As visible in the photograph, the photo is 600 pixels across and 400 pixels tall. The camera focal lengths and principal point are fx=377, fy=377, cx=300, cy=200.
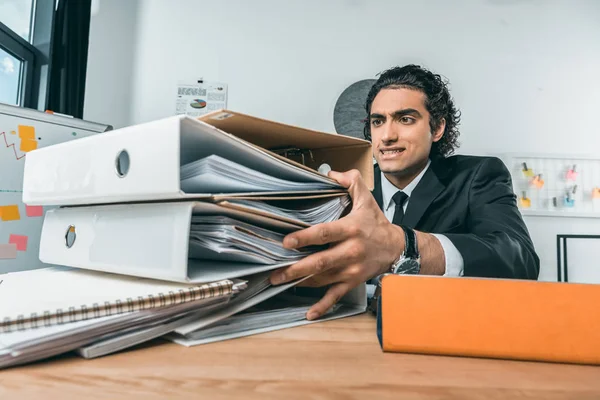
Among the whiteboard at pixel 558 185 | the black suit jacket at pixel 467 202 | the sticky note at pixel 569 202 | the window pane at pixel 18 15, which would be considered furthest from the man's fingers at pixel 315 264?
the sticky note at pixel 569 202

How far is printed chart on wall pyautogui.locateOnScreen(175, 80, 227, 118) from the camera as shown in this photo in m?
2.19

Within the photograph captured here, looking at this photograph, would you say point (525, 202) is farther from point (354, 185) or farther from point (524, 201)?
point (354, 185)

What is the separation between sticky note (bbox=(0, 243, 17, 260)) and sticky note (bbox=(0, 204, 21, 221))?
0.07 m

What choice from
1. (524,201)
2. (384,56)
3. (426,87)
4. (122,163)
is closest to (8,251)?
(122,163)

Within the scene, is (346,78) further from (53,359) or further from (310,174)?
(53,359)

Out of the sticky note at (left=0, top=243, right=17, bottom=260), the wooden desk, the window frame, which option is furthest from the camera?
the window frame

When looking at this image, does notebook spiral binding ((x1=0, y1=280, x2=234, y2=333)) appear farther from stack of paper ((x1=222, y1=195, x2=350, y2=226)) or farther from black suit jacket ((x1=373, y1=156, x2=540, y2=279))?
black suit jacket ((x1=373, y1=156, x2=540, y2=279))

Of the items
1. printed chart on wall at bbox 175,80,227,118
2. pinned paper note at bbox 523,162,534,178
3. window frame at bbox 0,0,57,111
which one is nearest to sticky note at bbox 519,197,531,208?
pinned paper note at bbox 523,162,534,178

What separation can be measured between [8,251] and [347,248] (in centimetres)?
98

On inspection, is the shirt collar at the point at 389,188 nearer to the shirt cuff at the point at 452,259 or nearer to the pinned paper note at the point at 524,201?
the shirt cuff at the point at 452,259

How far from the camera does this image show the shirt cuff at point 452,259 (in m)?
0.63

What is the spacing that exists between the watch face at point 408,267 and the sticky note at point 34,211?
105cm

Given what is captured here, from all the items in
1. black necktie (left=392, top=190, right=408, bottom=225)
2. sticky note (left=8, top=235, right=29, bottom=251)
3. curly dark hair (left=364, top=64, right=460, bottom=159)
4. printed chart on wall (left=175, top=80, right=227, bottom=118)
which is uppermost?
printed chart on wall (left=175, top=80, right=227, bottom=118)

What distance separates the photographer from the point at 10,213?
3.37ft
